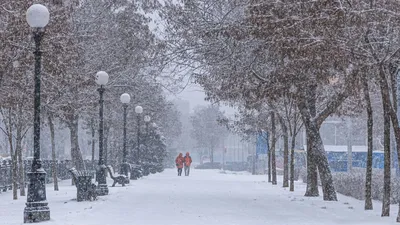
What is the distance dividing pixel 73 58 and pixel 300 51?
7474 millimetres

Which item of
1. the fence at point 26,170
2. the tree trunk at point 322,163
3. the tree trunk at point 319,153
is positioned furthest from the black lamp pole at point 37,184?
the fence at point 26,170

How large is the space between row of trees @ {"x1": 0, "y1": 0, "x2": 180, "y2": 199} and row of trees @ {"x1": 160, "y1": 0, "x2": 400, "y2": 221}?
146 centimetres

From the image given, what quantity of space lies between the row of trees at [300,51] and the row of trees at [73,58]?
4.80 feet

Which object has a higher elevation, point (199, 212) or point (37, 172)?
point (37, 172)

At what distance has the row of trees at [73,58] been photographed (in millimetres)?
15188

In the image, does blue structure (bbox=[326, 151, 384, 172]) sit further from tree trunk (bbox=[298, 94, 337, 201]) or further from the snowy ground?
the snowy ground

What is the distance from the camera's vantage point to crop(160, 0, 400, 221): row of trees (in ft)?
39.8

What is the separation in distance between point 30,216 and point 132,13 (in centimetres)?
1173

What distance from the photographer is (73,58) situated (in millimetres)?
17312

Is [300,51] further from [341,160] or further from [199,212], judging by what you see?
[341,160]

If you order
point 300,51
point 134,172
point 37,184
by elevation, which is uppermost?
point 300,51

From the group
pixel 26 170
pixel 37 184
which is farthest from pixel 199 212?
pixel 26 170

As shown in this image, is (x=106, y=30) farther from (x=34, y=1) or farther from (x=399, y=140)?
(x=399, y=140)

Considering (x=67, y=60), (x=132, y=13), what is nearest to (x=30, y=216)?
(x=67, y=60)
